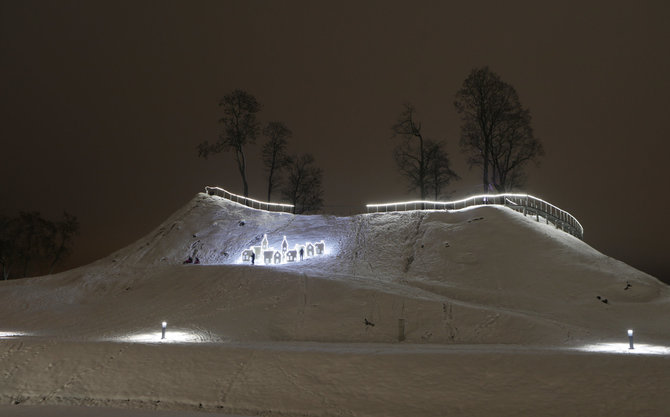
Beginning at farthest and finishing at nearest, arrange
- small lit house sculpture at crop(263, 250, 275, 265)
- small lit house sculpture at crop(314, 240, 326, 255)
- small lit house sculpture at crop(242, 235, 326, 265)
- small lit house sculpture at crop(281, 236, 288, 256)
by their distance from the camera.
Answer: small lit house sculpture at crop(314, 240, 326, 255), small lit house sculpture at crop(281, 236, 288, 256), small lit house sculpture at crop(242, 235, 326, 265), small lit house sculpture at crop(263, 250, 275, 265)

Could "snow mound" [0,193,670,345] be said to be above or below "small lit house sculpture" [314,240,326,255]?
below

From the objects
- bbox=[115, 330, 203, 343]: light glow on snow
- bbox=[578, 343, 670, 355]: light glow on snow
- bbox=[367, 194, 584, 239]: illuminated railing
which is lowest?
bbox=[115, 330, 203, 343]: light glow on snow

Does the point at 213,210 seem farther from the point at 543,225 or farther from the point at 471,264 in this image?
the point at 543,225

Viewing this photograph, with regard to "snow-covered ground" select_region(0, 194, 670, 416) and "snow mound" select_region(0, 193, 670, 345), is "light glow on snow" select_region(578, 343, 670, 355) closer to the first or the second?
"snow-covered ground" select_region(0, 194, 670, 416)

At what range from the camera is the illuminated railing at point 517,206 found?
4188cm

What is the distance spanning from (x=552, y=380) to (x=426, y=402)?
13.8 ft

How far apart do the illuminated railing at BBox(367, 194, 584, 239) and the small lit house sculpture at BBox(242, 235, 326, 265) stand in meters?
10.9

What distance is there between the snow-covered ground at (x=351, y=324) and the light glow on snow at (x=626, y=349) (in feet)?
0.44

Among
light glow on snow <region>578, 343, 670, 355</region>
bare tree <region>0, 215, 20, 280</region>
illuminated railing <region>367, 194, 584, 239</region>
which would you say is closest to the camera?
light glow on snow <region>578, 343, 670, 355</region>

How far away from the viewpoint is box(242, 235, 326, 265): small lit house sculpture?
126 ft

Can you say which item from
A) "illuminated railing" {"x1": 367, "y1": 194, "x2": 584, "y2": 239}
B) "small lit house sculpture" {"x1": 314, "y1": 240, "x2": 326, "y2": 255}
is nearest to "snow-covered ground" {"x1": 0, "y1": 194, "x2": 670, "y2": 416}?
"small lit house sculpture" {"x1": 314, "y1": 240, "x2": 326, "y2": 255}

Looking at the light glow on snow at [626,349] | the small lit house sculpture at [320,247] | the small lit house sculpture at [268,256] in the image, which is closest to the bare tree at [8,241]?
the small lit house sculpture at [268,256]

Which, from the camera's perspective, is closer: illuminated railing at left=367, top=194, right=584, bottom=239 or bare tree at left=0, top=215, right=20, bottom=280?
illuminated railing at left=367, top=194, right=584, bottom=239

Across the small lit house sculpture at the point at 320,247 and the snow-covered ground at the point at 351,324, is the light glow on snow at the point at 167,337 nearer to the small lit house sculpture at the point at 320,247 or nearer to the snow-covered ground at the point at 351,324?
the snow-covered ground at the point at 351,324
